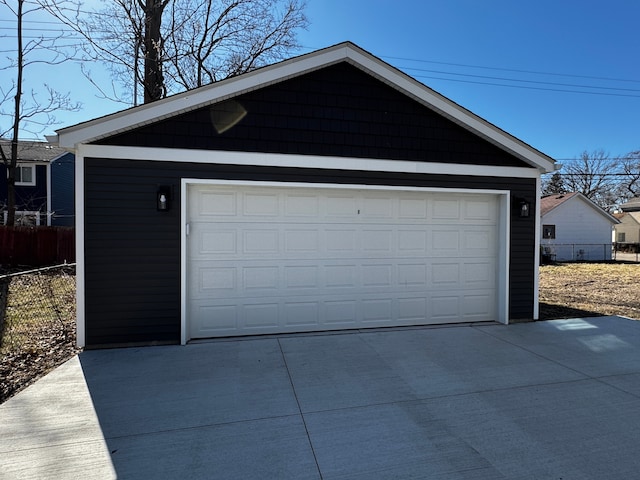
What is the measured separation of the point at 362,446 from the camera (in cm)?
264

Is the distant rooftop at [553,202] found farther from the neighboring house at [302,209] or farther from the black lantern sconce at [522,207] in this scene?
the neighboring house at [302,209]

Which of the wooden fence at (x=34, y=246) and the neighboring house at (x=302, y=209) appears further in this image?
the wooden fence at (x=34, y=246)

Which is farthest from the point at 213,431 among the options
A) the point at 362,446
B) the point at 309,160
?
the point at 309,160

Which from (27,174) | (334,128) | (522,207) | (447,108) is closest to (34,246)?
(27,174)

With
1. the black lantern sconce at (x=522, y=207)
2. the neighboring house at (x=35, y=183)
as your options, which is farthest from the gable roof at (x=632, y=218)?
the neighboring house at (x=35, y=183)

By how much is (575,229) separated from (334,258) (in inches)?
905

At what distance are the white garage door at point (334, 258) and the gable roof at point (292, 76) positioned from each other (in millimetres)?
1011

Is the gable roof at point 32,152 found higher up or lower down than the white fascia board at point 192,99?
higher up

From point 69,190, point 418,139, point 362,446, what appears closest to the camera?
point 362,446

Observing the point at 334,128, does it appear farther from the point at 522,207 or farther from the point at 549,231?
the point at 549,231

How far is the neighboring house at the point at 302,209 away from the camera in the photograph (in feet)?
15.9

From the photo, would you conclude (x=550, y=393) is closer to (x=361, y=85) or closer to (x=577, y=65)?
(x=361, y=85)

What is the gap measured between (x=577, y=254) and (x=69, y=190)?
2922cm

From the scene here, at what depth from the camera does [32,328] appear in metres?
5.94
